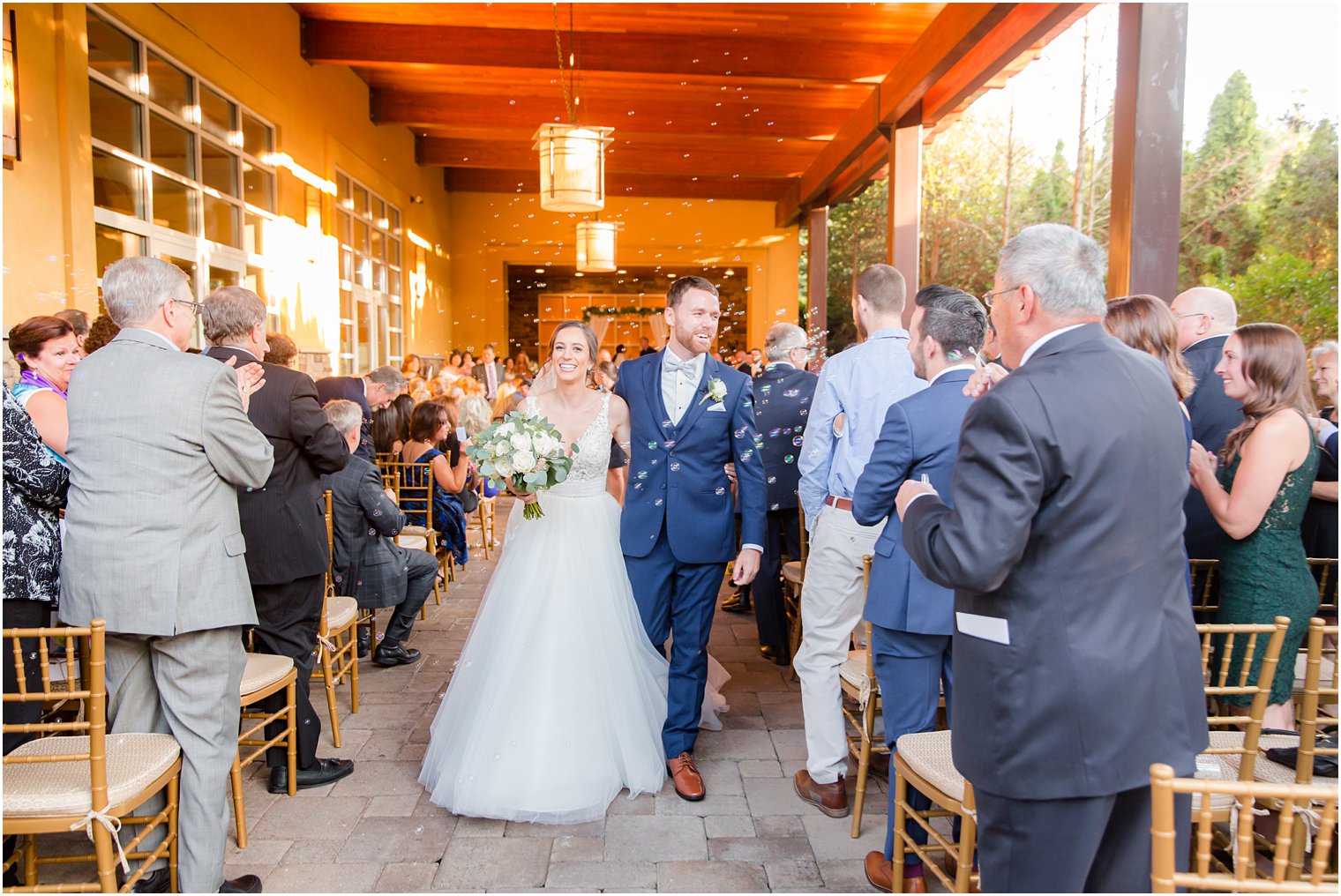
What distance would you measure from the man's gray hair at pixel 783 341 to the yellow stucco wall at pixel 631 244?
12.3m

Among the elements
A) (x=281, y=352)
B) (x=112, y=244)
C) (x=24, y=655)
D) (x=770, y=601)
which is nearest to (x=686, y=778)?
(x=770, y=601)

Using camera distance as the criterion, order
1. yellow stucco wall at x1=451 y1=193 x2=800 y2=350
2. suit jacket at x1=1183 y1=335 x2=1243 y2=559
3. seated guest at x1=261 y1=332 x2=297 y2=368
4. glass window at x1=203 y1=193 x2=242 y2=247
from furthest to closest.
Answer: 1. yellow stucco wall at x1=451 y1=193 x2=800 y2=350
2. glass window at x1=203 y1=193 x2=242 y2=247
3. seated guest at x1=261 y1=332 x2=297 y2=368
4. suit jacket at x1=1183 y1=335 x2=1243 y2=559

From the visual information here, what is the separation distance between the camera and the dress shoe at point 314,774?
3.11 meters

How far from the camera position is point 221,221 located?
7266 millimetres

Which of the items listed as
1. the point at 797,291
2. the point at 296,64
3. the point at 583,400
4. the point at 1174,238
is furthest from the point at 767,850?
the point at 797,291

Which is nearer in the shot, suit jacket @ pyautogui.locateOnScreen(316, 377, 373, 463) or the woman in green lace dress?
the woman in green lace dress

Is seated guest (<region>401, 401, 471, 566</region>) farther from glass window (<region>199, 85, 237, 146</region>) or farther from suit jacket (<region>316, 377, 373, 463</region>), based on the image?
glass window (<region>199, 85, 237, 146</region>)

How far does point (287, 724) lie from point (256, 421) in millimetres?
1085

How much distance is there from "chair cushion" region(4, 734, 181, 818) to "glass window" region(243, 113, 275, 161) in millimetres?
6707

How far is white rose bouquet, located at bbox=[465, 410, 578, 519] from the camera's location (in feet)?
9.72

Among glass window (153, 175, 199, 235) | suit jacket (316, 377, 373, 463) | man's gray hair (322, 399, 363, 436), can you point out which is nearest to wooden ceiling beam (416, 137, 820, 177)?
glass window (153, 175, 199, 235)

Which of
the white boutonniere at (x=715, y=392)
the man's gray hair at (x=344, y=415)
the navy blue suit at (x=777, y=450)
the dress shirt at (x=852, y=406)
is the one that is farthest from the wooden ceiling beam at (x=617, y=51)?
the white boutonniere at (x=715, y=392)

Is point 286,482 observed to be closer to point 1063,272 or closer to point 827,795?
point 827,795

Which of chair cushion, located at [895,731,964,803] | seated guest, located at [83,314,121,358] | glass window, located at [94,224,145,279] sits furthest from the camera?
glass window, located at [94,224,145,279]
